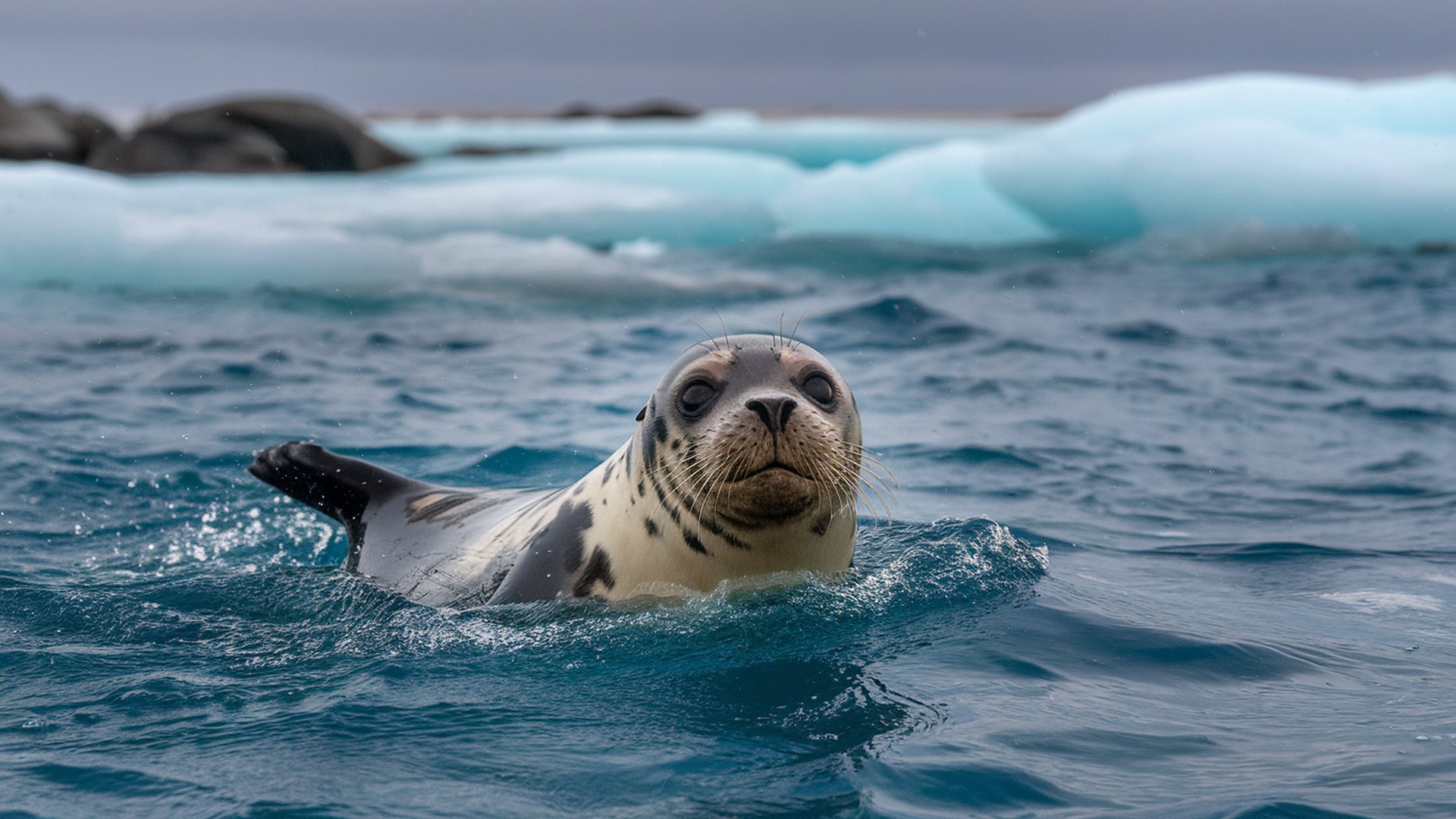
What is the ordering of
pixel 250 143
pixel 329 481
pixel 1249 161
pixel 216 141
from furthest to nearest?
pixel 250 143
pixel 216 141
pixel 1249 161
pixel 329 481

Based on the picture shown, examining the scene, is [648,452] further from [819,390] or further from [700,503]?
[819,390]

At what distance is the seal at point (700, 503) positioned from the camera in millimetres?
3404

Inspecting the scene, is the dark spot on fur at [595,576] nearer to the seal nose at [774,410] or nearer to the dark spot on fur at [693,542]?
the dark spot on fur at [693,542]

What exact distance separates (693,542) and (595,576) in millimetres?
316

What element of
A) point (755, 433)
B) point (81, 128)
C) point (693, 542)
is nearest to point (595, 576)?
point (693, 542)

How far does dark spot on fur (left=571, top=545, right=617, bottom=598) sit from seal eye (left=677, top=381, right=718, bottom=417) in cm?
45

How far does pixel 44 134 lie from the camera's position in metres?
23.5

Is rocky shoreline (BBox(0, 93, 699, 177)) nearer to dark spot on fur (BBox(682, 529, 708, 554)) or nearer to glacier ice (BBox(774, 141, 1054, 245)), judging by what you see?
Answer: glacier ice (BBox(774, 141, 1054, 245))

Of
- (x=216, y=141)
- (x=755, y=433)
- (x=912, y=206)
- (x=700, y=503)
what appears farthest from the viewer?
(x=216, y=141)

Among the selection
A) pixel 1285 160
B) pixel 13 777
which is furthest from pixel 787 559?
pixel 1285 160

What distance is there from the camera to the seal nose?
3352 mm

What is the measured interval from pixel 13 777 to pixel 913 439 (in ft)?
15.2

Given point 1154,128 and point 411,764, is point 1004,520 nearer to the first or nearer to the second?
point 411,764

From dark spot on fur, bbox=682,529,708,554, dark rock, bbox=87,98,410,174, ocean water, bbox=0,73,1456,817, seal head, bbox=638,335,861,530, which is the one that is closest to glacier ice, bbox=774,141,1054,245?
ocean water, bbox=0,73,1456,817
